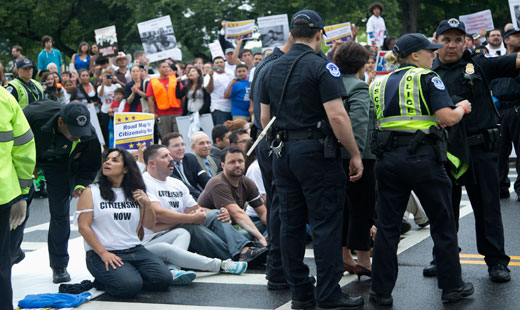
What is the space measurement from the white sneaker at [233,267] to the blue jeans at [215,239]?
0.39 meters

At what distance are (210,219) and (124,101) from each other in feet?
28.8

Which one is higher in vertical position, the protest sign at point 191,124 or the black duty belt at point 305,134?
the black duty belt at point 305,134

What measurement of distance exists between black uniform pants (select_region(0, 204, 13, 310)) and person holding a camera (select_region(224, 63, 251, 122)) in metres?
10.3

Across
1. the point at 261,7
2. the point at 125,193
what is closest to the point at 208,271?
the point at 125,193

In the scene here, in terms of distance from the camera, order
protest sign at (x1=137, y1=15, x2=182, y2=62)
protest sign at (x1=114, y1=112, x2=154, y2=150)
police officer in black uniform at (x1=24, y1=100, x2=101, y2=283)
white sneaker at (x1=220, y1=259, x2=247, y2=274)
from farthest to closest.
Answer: protest sign at (x1=137, y1=15, x2=182, y2=62) → protest sign at (x1=114, y1=112, x2=154, y2=150) → white sneaker at (x1=220, y1=259, x2=247, y2=274) → police officer in black uniform at (x1=24, y1=100, x2=101, y2=283)

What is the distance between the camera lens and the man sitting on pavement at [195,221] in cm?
750

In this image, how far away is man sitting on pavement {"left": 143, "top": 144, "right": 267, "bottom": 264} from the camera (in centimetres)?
750

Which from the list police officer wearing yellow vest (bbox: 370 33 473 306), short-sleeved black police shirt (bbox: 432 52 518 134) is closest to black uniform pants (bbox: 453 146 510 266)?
short-sleeved black police shirt (bbox: 432 52 518 134)

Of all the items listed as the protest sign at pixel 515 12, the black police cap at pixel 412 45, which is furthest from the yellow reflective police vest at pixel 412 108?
the protest sign at pixel 515 12

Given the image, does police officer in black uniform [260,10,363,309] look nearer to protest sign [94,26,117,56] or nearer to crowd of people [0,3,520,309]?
crowd of people [0,3,520,309]

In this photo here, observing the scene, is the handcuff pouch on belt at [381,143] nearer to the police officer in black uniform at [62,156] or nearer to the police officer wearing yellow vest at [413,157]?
the police officer wearing yellow vest at [413,157]

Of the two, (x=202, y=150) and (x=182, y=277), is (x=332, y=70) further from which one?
(x=202, y=150)

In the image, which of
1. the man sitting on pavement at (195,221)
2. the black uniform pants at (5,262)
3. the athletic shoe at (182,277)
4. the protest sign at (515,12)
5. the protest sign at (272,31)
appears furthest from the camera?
the protest sign at (272,31)

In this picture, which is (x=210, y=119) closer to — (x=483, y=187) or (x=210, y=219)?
(x=210, y=219)
